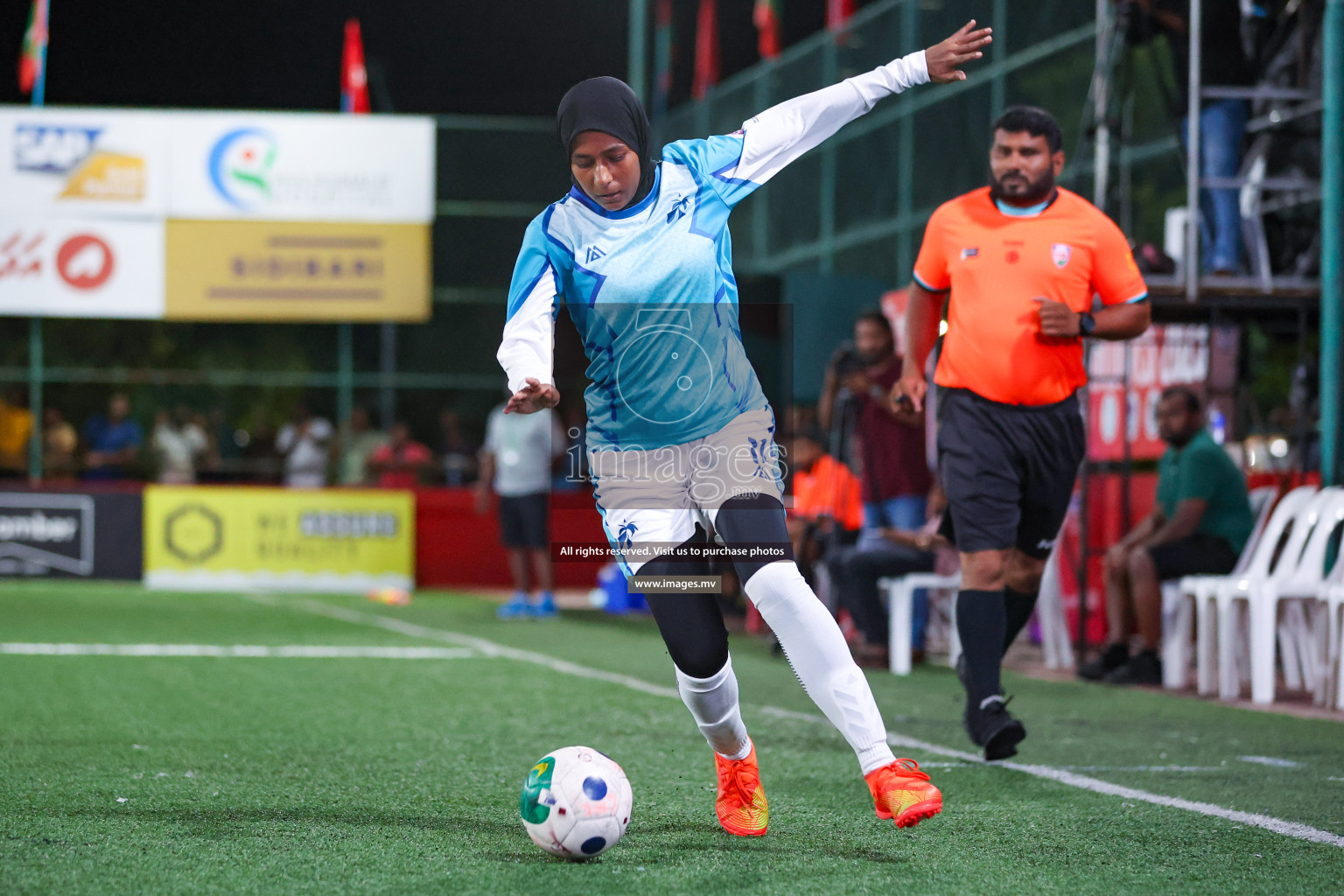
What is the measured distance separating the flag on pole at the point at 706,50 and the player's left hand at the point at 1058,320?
18.7 m

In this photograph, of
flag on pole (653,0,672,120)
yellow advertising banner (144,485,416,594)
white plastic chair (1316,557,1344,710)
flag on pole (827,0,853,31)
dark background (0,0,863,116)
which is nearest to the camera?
white plastic chair (1316,557,1344,710)

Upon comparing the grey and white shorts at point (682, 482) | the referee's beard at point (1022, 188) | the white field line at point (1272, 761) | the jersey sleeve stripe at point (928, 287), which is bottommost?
the white field line at point (1272, 761)

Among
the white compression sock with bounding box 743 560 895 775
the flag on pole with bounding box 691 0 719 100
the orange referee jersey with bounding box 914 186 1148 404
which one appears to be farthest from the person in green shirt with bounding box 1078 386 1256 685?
the flag on pole with bounding box 691 0 719 100

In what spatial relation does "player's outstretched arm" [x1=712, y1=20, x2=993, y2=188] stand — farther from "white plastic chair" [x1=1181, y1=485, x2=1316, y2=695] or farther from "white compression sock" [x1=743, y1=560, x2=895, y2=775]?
"white plastic chair" [x1=1181, y1=485, x2=1316, y2=695]

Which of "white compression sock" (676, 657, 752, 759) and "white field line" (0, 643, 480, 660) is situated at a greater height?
"white compression sock" (676, 657, 752, 759)

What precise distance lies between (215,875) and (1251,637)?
229 inches

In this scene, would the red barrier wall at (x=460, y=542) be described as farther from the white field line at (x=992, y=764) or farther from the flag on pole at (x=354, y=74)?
the flag on pole at (x=354, y=74)

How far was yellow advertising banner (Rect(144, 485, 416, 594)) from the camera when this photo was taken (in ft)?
55.6

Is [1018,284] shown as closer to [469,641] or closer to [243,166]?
[469,641]

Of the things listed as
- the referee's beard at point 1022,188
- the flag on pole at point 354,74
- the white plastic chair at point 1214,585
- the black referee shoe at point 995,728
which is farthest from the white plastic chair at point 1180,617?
the flag on pole at point 354,74

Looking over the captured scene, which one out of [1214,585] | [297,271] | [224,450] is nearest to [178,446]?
[224,450]

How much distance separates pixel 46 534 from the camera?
1684 cm

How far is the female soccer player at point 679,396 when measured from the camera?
404 cm

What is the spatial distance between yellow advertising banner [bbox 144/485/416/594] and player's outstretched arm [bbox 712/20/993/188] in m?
13.4
